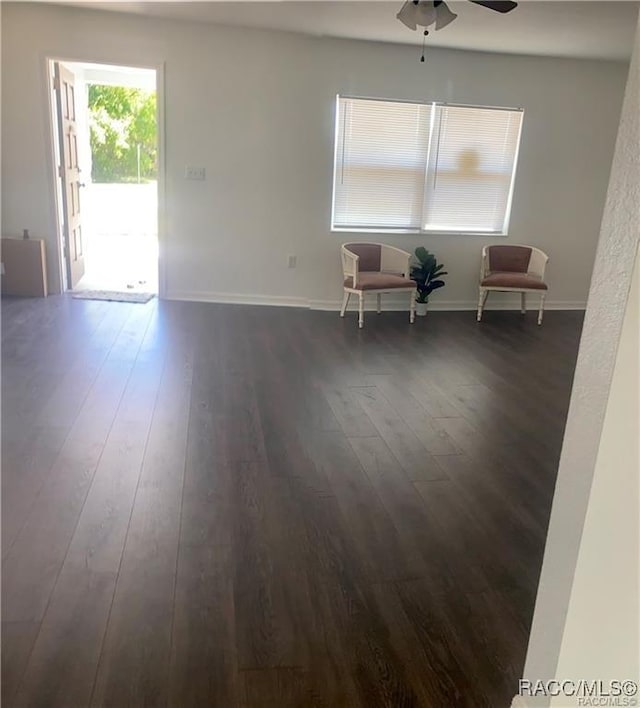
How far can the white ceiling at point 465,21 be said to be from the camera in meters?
4.01

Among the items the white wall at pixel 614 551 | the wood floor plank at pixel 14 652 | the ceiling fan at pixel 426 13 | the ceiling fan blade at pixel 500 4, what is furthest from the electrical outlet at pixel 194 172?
the white wall at pixel 614 551

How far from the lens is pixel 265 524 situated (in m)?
2.14

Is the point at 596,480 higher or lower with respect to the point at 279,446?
higher

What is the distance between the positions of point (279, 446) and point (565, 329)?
361cm

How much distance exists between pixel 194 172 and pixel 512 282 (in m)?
3.12

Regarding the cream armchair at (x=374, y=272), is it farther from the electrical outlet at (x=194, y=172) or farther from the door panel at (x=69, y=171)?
the door panel at (x=69, y=171)

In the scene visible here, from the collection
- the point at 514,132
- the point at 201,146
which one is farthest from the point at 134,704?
the point at 514,132

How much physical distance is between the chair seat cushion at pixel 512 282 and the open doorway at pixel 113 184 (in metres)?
3.30

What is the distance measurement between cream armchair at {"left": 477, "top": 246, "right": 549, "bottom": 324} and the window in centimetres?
33

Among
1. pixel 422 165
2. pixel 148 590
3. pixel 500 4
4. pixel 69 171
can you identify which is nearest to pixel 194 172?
pixel 69 171

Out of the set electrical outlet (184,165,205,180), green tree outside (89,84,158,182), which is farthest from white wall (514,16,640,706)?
green tree outside (89,84,158,182)

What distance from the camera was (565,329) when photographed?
532cm

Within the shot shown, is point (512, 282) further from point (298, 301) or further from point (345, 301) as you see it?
point (298, 301)

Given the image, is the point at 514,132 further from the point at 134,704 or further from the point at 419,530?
the point at 134,704
